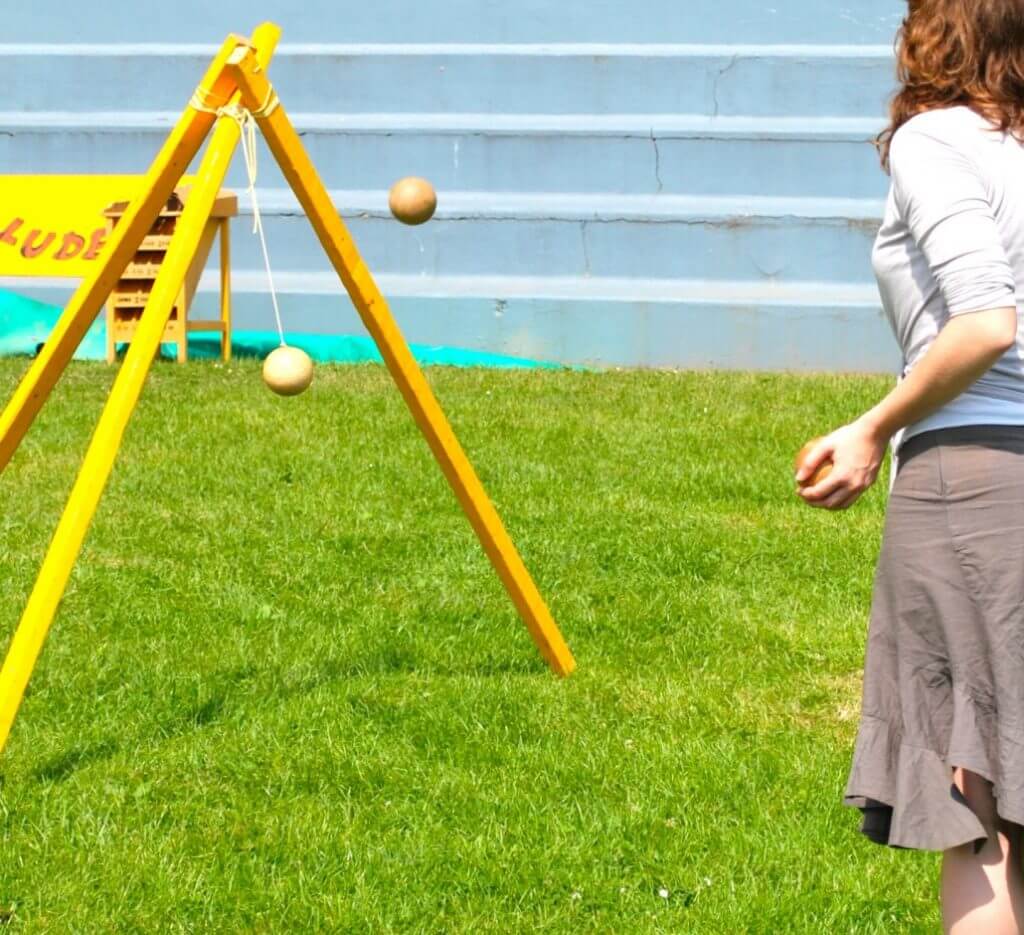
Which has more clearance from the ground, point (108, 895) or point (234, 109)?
point (234, 109)

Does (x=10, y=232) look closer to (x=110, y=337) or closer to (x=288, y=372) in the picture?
(x=110, y=337)

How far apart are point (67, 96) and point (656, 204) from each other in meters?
4.48

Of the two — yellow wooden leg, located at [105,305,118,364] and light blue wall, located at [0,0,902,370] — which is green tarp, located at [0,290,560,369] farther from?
light blue wall, located at [0,0,902,370]

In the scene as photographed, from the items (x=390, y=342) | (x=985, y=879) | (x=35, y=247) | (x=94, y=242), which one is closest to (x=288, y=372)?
(x=390, y=342)

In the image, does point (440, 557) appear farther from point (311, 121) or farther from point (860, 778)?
point (311, 121)

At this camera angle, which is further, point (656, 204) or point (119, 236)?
point (656, 204)

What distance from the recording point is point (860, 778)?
2379 mm

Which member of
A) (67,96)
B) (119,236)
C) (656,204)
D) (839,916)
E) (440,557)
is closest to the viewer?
(839,916)

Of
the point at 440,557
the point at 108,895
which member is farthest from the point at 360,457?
the point at 108,895

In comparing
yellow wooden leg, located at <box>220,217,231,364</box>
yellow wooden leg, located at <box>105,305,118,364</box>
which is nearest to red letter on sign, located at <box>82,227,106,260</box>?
yellow wooden leg, located at <box>105,305,118,364</box>

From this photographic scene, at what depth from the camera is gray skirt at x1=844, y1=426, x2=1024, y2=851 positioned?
2.29 metres

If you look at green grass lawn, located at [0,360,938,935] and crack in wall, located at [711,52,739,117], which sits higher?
crack in wall, located at [711,52,739,117]

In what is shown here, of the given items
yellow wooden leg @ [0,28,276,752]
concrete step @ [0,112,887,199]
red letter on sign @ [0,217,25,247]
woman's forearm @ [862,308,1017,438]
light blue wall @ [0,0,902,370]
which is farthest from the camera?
concrete step @ [0,112,887,199]

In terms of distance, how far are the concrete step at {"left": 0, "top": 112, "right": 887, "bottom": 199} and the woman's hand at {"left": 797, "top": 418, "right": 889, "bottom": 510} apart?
8.99 m
